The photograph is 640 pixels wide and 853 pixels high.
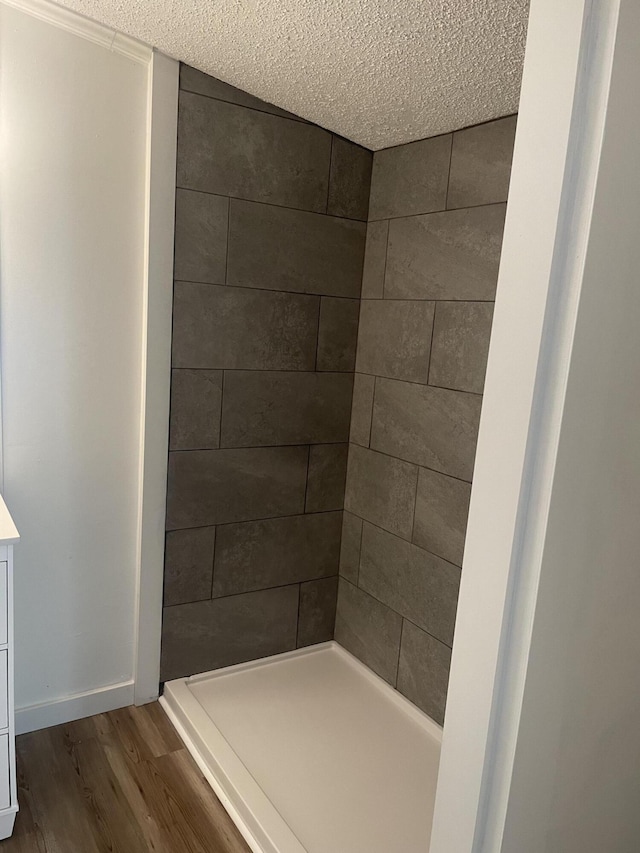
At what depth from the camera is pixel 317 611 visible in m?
2.73

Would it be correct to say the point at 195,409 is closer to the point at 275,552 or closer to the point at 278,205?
the point at 275,552

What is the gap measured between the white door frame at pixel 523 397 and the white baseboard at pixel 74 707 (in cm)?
157

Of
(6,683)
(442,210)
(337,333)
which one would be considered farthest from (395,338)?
(6,683)

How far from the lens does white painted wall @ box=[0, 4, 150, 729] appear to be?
1.90 m

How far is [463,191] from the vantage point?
211 cm

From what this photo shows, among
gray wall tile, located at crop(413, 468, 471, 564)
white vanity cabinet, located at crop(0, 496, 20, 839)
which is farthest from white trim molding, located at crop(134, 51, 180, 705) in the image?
gray wall tile, located at crop(413, 468, 471, 564)

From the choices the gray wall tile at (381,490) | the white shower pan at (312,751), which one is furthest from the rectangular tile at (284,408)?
the white shower pan at (312,751)

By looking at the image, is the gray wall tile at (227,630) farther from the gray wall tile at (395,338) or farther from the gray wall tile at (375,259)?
the gray wall tile at (375,259)

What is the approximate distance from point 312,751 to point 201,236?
1.79m

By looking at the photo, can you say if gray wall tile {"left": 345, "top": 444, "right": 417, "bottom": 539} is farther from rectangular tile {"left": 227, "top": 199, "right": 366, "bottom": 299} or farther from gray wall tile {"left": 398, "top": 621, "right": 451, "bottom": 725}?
rectangular tile {"left": 227, "top": 199, "right": 366, "bottom": 299}

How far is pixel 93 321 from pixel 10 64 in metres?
0.76

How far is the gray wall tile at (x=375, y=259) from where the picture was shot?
96.8 inches

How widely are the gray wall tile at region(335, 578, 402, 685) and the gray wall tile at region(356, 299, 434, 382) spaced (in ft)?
3.04

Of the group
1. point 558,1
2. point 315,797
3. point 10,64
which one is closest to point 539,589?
point 558,1
